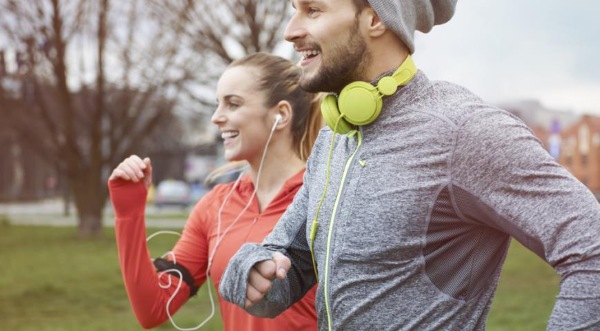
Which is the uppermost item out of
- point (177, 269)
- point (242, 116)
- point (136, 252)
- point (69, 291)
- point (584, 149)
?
point (242, 116)

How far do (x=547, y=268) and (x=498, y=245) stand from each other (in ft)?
39.6

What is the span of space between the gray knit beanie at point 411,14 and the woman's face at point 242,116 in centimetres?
134

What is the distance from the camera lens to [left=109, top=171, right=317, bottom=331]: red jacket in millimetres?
2777

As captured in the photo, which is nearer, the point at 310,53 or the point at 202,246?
the point at 310,53

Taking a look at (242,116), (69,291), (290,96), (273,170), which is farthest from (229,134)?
(69,291)

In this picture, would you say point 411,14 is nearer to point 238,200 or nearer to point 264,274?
point 264,274

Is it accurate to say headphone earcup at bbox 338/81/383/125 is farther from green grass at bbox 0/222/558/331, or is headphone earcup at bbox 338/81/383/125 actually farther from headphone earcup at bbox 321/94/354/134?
green grass at bbox 0/222/558/331

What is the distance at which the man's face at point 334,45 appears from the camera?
1888 mm

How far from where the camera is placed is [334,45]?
1.89m

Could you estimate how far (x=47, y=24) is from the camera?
1731 centimetres

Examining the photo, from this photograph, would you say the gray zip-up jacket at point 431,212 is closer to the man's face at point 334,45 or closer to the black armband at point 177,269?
the man's face at point 334,45

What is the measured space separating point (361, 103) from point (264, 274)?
1.38ft

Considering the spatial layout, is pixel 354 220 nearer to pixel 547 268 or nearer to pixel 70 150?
pixel 547 268

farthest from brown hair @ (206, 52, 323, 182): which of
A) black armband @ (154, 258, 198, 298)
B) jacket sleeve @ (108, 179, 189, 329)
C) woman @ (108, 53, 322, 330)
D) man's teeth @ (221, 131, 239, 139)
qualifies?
jacket sleeve @ (108, 179, 189, 329)
